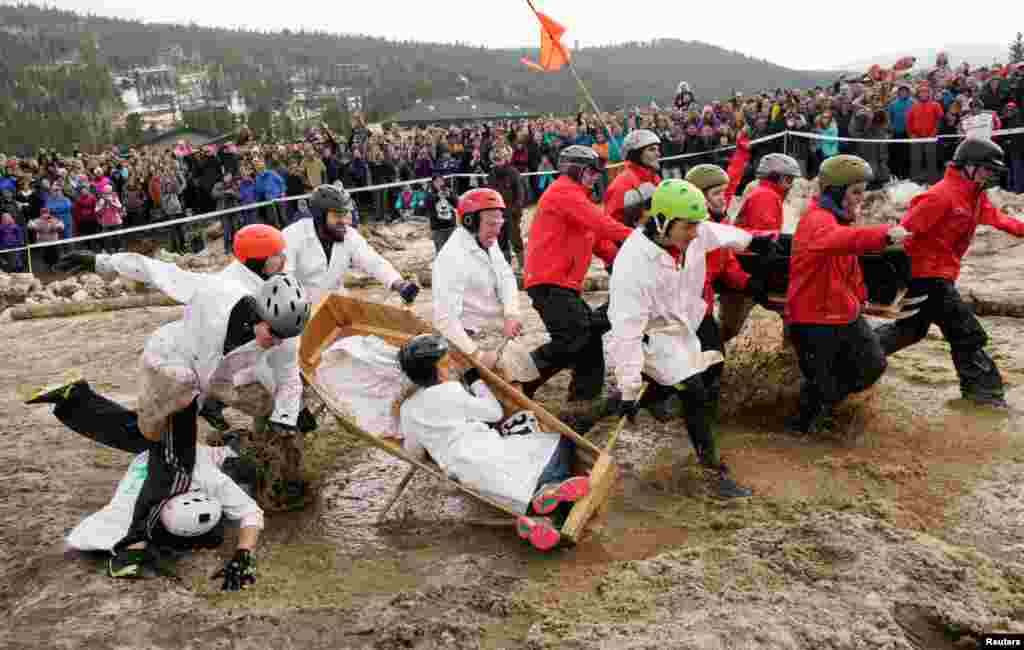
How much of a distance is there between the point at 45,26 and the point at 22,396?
3183 inches

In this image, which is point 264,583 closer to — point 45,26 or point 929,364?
point 929,364

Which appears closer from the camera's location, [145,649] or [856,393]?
[145,649]

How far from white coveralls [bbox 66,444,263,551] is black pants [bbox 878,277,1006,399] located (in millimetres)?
4882

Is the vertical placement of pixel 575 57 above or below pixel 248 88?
above

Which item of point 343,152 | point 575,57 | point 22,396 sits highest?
point 575,57

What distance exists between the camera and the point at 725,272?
20.1 feet

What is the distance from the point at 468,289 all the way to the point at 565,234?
34.0 inches

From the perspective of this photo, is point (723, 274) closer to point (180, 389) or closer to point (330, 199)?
point (330, 199)

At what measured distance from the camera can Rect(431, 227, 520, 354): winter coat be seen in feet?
19.6

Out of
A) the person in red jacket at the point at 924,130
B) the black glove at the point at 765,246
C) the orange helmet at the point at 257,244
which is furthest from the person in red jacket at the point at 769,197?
the person in red jacket at the point at 924,130

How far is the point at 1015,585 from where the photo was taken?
13.3 ft

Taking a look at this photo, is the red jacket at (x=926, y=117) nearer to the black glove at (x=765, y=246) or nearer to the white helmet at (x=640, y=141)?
the white helmet at (x=640, y=141)

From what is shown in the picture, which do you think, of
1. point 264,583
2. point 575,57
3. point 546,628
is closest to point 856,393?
point 546,628

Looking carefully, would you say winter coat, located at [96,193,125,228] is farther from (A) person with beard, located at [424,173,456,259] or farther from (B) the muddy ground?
(B) the muddy ground
